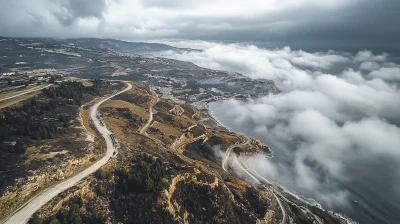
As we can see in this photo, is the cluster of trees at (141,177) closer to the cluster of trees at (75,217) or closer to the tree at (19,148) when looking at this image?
the cluster of trees at (75,217)

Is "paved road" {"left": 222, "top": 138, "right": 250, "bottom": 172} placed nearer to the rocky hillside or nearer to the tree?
the rocky hillside

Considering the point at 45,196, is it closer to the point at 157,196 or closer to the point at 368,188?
the point at 157,196

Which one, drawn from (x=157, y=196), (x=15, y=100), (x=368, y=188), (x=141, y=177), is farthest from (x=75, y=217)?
(x=368, y=188)

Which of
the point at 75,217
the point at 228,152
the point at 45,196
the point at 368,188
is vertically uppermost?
the point at 45,196

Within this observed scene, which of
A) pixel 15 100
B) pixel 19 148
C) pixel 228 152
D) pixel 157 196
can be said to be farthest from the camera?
pixel 228 152

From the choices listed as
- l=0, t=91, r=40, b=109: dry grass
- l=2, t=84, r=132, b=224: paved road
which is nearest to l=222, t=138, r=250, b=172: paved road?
l=2, t=84, r=132, b=224: paved road

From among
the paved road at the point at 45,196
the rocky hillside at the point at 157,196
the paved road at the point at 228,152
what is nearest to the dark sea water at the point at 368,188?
the rocky hillside at the point at 157,196
